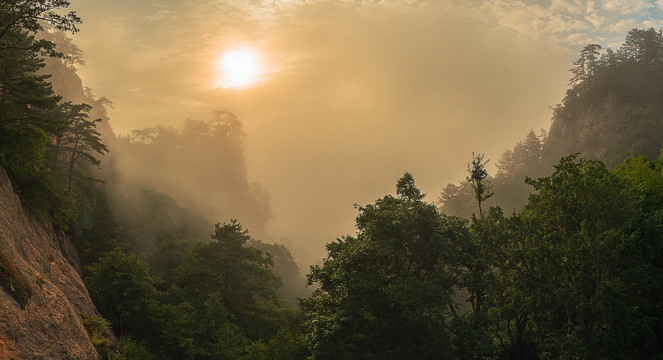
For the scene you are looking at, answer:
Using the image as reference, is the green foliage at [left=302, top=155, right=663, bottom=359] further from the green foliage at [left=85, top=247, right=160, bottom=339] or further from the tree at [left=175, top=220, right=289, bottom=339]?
the tree at [left=175, top=220, right=289, bottom=339]

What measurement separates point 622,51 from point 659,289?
8942 centimetres

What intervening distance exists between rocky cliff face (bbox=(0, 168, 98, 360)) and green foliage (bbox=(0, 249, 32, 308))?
0.28 feet

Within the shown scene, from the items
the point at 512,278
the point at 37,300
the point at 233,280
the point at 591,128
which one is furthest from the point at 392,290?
the point at 591,128

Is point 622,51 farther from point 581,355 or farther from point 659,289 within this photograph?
point 581,355

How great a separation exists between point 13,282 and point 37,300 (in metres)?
1.57

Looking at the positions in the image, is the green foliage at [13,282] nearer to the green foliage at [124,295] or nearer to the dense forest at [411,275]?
the dense forest at [411,275]

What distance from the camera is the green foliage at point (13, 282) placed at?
538 inches

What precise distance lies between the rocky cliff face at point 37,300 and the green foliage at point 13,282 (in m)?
0.08

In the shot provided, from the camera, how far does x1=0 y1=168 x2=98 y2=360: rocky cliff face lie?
1290 cm

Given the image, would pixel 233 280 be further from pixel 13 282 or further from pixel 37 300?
pixel 13 282

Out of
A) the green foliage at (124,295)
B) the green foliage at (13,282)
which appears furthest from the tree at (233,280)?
the green foliage at (13,282)

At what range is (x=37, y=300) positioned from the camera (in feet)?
49.8

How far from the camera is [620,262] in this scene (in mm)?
21172

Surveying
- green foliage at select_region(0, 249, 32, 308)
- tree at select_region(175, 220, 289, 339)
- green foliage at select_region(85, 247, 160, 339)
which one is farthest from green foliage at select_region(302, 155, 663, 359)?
tree at select_region(175, 220, 289, 339)
